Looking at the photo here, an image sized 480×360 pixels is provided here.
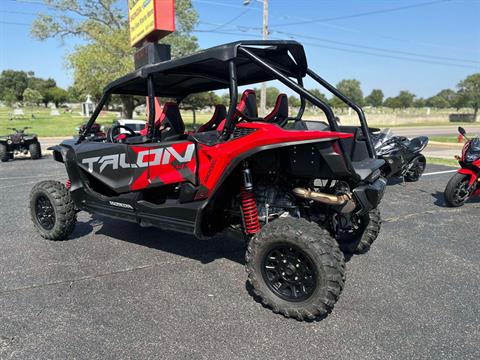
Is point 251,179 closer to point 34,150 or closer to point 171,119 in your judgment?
point 171,119

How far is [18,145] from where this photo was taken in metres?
12.5

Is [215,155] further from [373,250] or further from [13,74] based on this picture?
[13,74]

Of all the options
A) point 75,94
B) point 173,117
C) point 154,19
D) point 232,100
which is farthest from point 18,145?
point 75,94

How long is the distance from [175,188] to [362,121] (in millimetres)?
1934

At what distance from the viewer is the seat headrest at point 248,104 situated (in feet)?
11.3

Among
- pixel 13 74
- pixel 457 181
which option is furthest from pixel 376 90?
pixel 457 181

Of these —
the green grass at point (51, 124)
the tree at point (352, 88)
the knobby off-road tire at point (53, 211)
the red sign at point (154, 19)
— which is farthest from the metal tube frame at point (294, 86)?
the tree at point (352, 88)

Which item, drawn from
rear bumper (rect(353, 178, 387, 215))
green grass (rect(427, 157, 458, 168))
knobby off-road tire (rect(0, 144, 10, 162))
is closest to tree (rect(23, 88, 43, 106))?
knobby off-road tire (rect(0, 144, 10, 162))

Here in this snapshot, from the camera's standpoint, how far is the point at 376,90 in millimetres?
103562

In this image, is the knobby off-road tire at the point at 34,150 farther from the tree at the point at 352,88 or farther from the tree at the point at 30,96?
the tree at the point at 352,88

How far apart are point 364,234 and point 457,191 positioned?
3.09m

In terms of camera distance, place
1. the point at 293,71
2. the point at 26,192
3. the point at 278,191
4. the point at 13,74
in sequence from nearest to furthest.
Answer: the point at 278,191 < the point at 293,71 < the point at 26,192 < the point at 13,74

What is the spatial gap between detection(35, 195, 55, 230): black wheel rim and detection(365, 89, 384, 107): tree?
10540 cm

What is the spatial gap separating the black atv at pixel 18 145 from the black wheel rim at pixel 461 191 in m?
12.4
